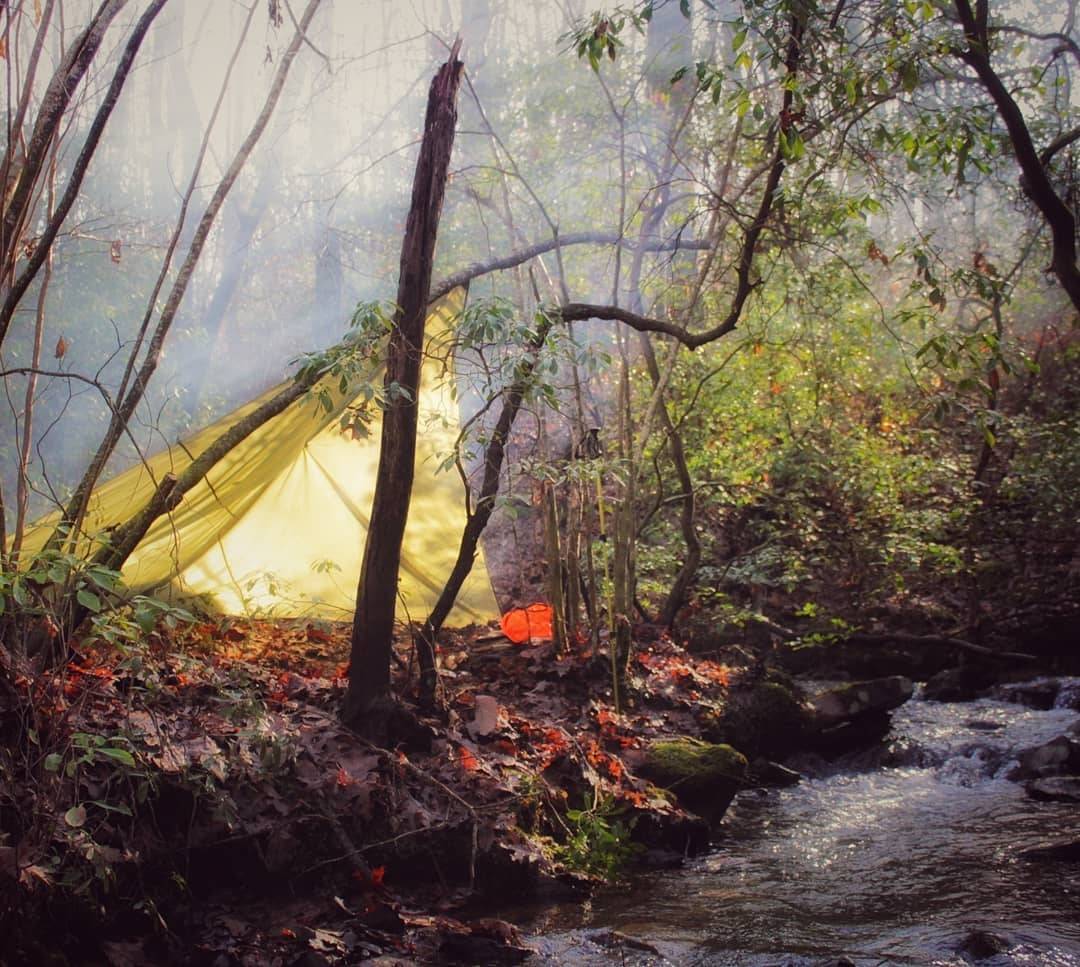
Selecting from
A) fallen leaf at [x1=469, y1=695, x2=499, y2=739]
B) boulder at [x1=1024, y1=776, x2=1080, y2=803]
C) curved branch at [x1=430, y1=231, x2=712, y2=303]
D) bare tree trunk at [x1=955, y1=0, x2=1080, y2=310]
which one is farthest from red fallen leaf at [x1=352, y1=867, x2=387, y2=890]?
bare tree trunk at [x1=955, y1=0, x2=1080, y2=310]

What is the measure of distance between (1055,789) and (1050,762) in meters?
0.41

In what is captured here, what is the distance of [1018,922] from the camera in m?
2.82

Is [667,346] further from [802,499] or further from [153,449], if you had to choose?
[153,449]

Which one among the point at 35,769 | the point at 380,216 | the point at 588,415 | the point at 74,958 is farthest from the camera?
the point at 380,216

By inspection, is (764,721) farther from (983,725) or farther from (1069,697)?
(1069,697)

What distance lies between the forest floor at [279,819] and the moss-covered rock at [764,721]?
0.96m

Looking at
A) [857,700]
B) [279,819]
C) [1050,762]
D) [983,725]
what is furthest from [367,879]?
[983,725]

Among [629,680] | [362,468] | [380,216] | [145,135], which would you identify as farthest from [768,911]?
[145,135]

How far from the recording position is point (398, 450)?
11.0 feet

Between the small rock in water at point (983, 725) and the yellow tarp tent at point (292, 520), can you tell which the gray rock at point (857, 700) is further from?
the yellow tarp tent at point (292, 520)

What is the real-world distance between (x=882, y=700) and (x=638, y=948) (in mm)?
3125

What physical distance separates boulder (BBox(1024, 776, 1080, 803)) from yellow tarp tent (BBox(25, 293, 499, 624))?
10.0 ft

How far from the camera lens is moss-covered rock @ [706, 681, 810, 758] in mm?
4938

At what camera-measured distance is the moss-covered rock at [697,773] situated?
3.99 metres
